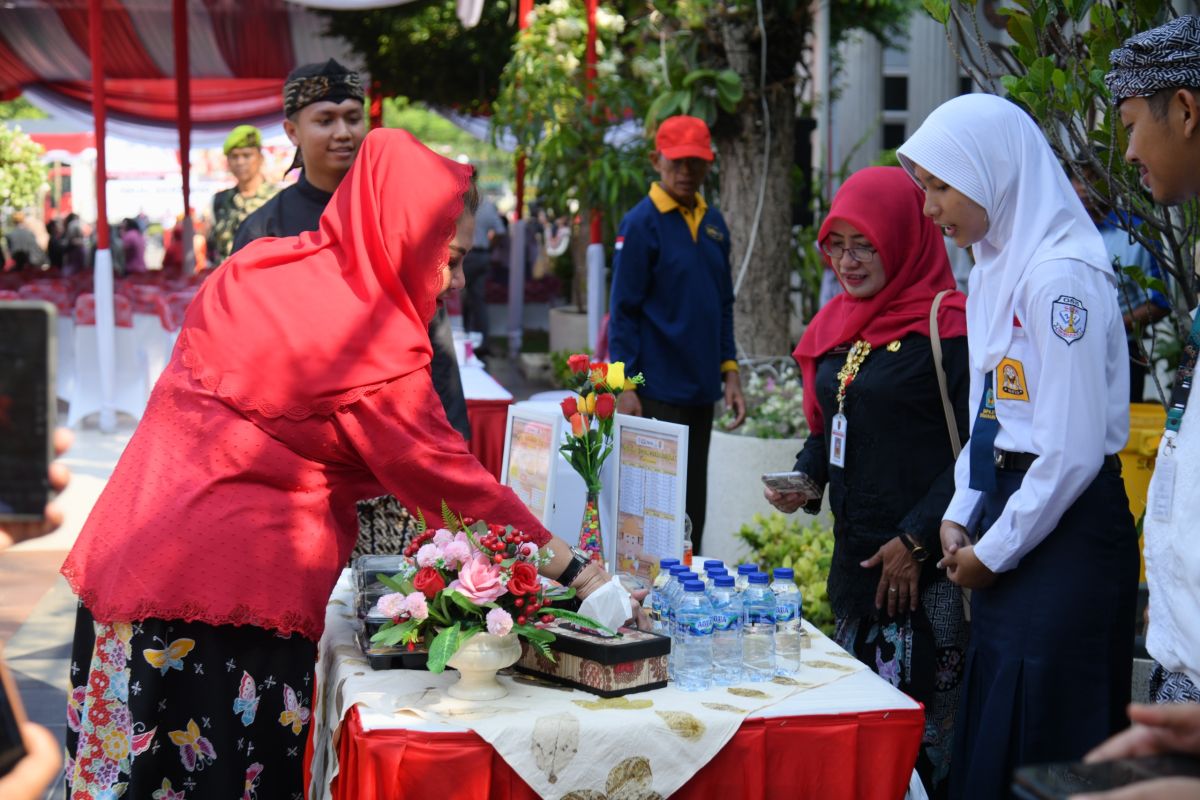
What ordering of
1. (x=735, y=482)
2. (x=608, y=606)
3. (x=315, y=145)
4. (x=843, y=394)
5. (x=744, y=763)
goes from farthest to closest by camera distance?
(x=735, y=482), (x=315, y=145), (x=843, y=394), (x=608, y=606), (x=744, y=763)

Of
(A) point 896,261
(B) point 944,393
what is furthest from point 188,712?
(A) point 896,261

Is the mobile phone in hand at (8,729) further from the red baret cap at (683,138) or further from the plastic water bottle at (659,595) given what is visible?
the red baret cap at (683,138)

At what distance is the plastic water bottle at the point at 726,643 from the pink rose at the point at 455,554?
1.68ft

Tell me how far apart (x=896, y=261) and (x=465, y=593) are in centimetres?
143

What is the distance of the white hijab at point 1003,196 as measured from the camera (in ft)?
8.70

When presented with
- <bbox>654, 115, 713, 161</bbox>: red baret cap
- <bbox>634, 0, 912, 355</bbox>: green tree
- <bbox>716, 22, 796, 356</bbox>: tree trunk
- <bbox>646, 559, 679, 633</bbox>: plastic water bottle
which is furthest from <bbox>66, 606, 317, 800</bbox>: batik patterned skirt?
<bbox>634, 0, 912, 355</bbox>: green tree

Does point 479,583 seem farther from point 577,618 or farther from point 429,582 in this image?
point 577,618

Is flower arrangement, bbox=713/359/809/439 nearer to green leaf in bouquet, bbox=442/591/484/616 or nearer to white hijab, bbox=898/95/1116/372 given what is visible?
white hijab, bbox=898/95/1116/372

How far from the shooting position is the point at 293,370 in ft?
8.29

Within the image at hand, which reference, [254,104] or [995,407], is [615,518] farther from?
[254,104]

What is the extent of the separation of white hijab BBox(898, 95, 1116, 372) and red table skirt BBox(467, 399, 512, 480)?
2.88 m

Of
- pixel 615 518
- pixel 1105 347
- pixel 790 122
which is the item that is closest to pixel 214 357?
pixel 615 518

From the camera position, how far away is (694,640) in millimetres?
2646

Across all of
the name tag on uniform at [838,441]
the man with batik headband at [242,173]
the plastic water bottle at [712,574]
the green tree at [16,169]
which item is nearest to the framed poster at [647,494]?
the plastic water bottle at [712,574]
